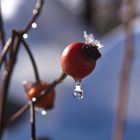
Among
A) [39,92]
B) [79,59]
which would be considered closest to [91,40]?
[79,59]

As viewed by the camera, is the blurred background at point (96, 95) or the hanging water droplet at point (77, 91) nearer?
the hanging water droplet at point (77, 91)

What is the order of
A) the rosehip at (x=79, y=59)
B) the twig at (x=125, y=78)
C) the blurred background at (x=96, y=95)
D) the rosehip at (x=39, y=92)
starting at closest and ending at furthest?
the rosehip at (x=79, y=59), the rosehip at (x=39, y=92), the twig at (x=125, y=78), the blurred background at (x=96, y=95)

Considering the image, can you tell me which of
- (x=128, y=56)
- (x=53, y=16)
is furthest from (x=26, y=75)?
(x=128, y=56)

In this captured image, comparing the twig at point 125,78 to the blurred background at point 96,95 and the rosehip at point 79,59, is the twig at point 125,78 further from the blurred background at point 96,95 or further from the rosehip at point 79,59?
the rosehip at point 79,59

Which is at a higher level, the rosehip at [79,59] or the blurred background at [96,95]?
the blurred background at [96,95]

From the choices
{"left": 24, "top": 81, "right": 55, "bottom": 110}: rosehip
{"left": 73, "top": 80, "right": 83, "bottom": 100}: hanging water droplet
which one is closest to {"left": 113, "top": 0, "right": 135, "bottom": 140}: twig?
{"left": 24, "top": 81, "right": 55, "bottom": 110}: rosehip

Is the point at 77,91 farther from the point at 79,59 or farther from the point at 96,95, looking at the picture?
the point at 96,95

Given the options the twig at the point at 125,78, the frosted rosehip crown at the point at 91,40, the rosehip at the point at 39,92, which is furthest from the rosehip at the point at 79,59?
the twig at the point at 125,78

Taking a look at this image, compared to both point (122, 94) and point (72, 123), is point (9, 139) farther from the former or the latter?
point (122, 94)
